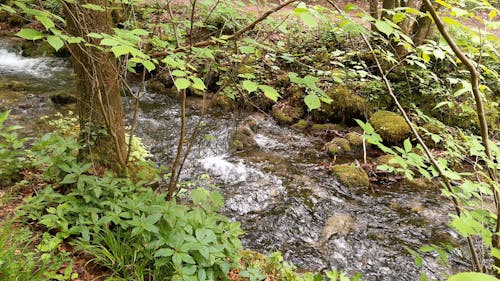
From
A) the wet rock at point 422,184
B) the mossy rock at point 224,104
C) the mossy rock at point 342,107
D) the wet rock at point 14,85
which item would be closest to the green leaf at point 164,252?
the wet rock at point 422,184

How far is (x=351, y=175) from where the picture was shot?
541cm

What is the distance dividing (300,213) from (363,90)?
3909mm

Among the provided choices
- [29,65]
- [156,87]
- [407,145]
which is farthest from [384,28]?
[29,65]

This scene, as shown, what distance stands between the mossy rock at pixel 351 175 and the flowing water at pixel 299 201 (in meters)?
Answer: 0.11

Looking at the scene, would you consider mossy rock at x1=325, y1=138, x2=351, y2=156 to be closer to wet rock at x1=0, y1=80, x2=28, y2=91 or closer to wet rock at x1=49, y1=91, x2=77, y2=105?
wet rock at x1=49, y1=91, x2=77, y2=105

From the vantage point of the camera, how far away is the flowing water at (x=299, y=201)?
394cm

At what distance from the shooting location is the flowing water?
3.94m

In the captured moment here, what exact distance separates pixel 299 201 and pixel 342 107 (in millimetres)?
3102

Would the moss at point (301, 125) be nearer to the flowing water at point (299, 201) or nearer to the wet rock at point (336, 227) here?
the flowing water at point (299, 201)

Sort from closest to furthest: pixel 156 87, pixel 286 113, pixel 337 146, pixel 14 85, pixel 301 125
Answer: pixel 337 146 < pixel 301 125 < pixel 286 113 < pixel 14 85 < pixel 156 87

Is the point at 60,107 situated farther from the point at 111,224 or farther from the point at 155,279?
the point at 155,279

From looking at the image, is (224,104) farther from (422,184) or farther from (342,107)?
(422,184)

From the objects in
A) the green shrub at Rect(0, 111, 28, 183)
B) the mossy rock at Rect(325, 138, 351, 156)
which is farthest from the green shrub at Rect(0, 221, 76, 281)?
the mossy rock at Rect(325, 138, 351, 156)

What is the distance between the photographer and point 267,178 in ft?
17.7
